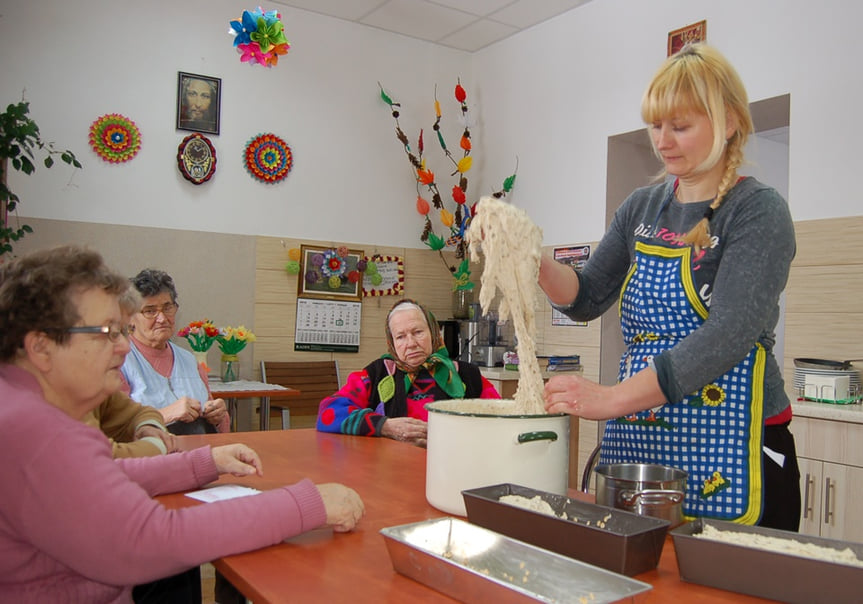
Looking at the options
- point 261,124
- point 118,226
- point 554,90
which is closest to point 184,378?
point 118,226

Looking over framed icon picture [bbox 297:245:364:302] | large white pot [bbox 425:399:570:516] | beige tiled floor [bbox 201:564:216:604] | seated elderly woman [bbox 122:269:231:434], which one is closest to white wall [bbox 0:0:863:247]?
framed icon picture [bbox 297:245:364:302]

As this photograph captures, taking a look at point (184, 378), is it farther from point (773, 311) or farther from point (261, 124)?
point (773, 311)

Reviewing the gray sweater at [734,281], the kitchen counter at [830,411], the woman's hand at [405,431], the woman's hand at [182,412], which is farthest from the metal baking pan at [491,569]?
the kitchen counter at [830,411]

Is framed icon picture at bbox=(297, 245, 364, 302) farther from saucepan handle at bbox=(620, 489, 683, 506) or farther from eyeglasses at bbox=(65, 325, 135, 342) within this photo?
saucepan handle at bbox=(620, 489, 683, 506)

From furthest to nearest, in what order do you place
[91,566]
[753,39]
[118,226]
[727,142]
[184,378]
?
[118,226], [753,39], [184,378], [727,142], [91,566]

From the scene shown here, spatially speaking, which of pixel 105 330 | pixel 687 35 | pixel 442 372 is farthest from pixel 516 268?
pixel 687 35

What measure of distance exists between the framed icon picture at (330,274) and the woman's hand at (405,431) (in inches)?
117

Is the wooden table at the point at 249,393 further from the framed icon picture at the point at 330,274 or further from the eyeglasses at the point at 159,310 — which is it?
the framed icon picture at the point at 330,274

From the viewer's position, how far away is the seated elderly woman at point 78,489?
1.04 meters

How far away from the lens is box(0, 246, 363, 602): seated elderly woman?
1038 millimetres

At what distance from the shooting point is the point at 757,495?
4.52 feet

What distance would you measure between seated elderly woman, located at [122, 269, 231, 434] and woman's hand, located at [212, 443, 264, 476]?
4.72ft

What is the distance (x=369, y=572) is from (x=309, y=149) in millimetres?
4348

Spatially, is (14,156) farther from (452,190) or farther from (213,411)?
(452,190)
